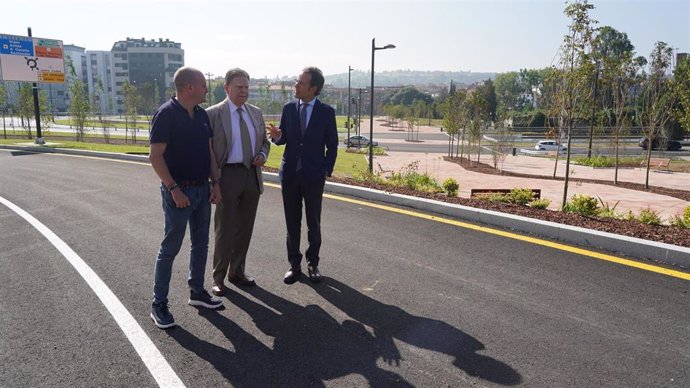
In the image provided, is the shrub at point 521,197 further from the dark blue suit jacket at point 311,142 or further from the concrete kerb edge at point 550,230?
the dark blue suit jacket at point 311,142

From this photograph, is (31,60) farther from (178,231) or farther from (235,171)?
(178,231)

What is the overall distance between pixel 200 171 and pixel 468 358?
239 cm

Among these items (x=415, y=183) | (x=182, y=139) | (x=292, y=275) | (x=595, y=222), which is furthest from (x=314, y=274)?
(x=415, y=183)

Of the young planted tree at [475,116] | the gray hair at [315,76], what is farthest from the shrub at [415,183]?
the young planted tree at [475,116]

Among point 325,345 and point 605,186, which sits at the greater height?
point 325,345

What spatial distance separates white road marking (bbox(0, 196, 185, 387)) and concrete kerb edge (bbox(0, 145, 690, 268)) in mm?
4601

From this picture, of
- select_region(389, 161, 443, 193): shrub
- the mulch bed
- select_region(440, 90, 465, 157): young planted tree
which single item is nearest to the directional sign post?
select_region(389, 161, 443, 193): shrub

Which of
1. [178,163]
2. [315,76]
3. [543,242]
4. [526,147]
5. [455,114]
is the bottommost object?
[526,147]

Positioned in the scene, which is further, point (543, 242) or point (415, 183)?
point (415, 183)

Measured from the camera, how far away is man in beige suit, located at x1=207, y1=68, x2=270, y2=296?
13.7 ft

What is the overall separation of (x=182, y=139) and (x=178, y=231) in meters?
0.70

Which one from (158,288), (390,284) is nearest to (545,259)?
(390,284)

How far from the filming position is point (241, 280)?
176 inches

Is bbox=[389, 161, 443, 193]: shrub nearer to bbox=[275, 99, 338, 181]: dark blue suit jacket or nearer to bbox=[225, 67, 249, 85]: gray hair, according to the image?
bbox=[275, 99, 338, 181]: dark blue suit jacket
